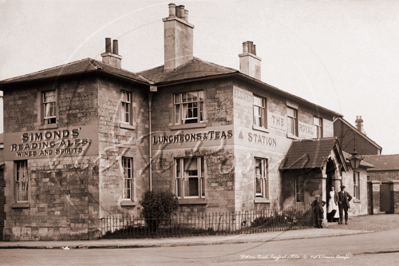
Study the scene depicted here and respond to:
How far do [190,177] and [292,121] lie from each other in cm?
795

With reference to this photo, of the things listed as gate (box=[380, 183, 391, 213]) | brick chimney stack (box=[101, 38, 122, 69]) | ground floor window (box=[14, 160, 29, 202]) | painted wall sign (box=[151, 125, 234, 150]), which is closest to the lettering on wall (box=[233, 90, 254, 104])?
painted wall sign (box=[151, 125, 234, 150])

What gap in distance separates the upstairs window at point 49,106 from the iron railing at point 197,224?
5320 millimetres

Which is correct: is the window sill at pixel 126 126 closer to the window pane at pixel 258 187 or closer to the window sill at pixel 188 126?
the window sill at pixel 188 126

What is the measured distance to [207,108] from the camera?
24.4 metres

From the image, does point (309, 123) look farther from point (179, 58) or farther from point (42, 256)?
point (42, 256)

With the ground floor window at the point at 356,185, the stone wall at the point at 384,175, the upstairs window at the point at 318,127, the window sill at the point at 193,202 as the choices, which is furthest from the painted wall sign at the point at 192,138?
the stone wall at the point at 384,175

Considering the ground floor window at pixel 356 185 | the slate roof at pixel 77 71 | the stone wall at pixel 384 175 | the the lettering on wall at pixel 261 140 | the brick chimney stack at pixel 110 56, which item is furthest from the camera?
the stone wall at pixel 384 175

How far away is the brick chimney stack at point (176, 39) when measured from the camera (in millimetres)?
26422

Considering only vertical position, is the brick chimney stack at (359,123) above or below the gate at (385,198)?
above

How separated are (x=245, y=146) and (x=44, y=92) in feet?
31.2

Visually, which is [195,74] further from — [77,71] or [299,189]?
[299,189]

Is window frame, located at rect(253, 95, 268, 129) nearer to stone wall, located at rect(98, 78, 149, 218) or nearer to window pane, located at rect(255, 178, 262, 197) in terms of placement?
window pane, located at rect(255, 178, 262, 197)

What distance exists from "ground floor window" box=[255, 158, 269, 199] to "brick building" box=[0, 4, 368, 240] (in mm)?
52

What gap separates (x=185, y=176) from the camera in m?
24.8
